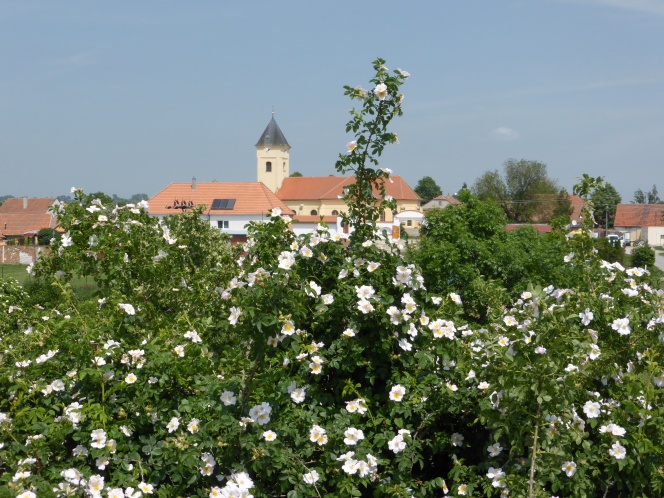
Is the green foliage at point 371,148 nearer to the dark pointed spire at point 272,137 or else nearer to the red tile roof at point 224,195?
the red tile roof at point 224,195

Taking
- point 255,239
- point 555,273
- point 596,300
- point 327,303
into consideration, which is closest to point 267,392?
point 327,303

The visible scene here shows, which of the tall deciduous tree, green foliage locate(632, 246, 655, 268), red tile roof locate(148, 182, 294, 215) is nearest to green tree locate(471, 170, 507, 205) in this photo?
the tall deciduous tree

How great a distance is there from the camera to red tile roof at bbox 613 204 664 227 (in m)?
76.1

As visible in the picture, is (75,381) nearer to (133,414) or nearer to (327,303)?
(133,414)

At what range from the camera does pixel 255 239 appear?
4020 millimetres

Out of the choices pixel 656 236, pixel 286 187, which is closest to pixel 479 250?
pixel 656 236

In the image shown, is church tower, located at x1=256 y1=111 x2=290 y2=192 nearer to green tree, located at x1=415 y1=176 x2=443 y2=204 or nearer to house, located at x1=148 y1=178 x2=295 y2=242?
house, located at x1=148 y1=178 x2=295 y2=242

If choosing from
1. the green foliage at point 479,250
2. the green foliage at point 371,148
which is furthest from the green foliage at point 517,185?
the green foliage at point 371,148

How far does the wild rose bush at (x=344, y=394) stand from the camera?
3445 mm

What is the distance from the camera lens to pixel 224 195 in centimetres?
7438

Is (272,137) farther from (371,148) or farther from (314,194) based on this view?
(371,148)

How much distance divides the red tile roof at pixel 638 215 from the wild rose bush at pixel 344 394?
77493mm

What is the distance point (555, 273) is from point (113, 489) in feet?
43.0

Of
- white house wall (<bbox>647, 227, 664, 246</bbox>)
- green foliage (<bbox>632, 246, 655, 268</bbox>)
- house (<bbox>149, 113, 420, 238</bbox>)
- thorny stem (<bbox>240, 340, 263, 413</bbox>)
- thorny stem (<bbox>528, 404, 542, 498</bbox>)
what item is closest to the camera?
thorny stem (<bbox>528, 404, 542, 498</bbox>)
